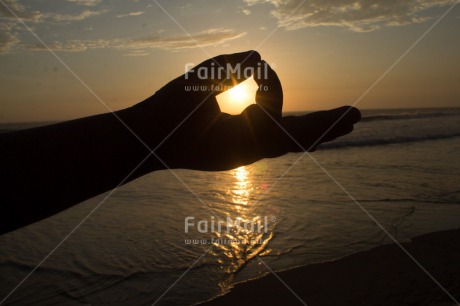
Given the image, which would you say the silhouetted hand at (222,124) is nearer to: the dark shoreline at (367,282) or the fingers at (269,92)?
the fingers at (269,92)

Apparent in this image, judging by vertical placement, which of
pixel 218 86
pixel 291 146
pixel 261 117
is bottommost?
pixel 291 146

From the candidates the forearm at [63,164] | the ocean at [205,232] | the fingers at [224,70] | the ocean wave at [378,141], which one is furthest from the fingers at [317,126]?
the ocean wave at [378,141]

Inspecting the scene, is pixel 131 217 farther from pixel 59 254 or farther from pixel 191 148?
pixel 191 148

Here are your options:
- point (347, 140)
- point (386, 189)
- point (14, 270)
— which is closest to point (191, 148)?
point (14, 270)

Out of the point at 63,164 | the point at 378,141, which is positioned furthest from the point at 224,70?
the point at 378,141

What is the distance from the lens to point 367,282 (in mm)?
4090

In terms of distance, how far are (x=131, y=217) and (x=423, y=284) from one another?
14.2 feet

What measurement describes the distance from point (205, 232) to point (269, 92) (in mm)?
4031

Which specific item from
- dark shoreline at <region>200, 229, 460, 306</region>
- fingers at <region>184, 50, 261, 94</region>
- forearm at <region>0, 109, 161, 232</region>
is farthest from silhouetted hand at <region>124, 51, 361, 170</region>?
dark shoreline at <region>200, 229, 460, 306</region>

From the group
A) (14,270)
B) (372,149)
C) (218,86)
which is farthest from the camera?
(372,149)

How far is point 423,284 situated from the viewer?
4.00m

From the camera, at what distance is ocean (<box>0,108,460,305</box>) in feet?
13.6

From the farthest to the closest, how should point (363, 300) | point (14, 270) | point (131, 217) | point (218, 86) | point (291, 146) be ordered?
point (131, 217), point (14, 270), point (363, 300), point (291, 146), point (218, 86)

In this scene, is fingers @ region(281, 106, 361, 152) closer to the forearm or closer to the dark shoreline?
the forearm
